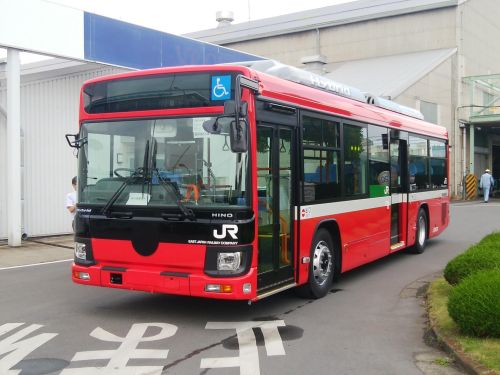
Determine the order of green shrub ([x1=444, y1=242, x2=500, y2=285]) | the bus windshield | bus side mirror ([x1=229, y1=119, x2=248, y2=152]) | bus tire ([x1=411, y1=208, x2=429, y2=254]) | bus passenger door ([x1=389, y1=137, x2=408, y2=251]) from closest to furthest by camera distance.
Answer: bus side mirror ([x1=229, y1=119, x2=248, y2=152]) → the bus windshield → green shrub ([x1=444, y1=242, x2=500, y2=285]) → bus passenger door ([x1=389, y1=137, x2=408, y2=251]) → bus tire ([x1=411, y1=208, x2=429, y2=254])

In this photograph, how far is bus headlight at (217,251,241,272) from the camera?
20.4 feet

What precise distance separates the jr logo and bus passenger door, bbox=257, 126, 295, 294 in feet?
1.41

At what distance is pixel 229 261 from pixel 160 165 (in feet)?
4.46

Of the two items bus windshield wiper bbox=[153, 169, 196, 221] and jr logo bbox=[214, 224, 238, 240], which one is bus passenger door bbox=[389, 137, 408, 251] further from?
bus windshield wiper bbox=[153, 169, 196, 221]

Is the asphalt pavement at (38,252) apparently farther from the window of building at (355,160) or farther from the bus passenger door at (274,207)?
the bus passenger door at (274,207)

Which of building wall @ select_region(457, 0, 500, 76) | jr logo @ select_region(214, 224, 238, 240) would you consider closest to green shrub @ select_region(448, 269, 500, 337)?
jr logo @ select_region(214, 224, 238, 240)

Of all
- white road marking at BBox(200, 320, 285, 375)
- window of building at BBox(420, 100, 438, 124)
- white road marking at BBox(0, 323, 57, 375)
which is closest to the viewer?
white road marking at BBox(200, 320, 285, 375)

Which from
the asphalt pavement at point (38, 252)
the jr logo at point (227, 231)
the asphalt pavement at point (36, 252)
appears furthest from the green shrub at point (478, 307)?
the asphalt pavement at point (36, 252)

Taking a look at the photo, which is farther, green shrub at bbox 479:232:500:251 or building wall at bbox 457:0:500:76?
building wall at bbox 457:0:500:76

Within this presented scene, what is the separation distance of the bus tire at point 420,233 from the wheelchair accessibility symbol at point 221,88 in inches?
289

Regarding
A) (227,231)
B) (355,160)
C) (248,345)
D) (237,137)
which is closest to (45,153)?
(355,160)

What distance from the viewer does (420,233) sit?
1258cm

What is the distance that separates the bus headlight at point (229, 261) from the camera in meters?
6.23

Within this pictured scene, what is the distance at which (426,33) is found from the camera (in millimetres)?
32688
